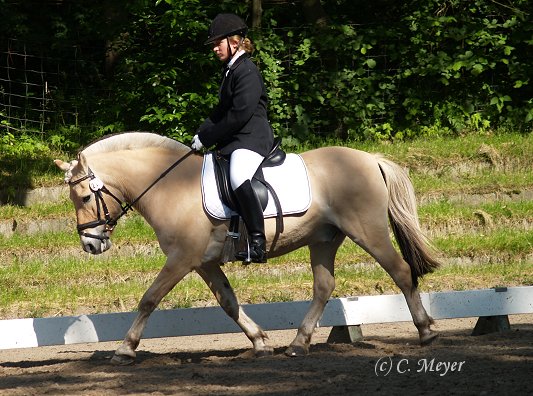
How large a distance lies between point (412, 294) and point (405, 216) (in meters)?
0.60

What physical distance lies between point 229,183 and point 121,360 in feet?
4.86

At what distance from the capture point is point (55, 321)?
767 centimetres

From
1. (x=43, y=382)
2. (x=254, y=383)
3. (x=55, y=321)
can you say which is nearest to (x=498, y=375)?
(x=254, y=383)

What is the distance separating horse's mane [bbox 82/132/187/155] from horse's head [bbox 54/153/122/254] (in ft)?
0.65

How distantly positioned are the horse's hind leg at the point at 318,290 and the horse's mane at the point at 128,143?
4.37ft

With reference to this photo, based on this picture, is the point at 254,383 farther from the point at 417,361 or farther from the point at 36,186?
the point at 36,186

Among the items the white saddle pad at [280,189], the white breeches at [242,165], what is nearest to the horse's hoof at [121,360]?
the white saddle pad at [280,189]

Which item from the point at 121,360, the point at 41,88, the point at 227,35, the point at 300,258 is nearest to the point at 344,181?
the point at 227,35

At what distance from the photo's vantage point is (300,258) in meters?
10.9

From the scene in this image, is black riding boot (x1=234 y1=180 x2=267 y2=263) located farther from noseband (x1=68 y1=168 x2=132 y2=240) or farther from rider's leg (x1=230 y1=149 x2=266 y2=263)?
noseband (x1=68 y1=168 x2=132 y2=240)

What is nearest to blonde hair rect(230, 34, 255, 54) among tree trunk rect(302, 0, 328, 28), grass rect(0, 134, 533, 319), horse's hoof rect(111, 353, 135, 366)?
horse's hoof rect(111, 353, 135, 366)

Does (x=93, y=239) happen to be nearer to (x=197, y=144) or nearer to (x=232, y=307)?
(x=197, y=144)

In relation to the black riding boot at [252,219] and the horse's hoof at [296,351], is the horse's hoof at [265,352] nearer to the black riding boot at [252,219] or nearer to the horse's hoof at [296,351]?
the horse's hoof at [296,351]

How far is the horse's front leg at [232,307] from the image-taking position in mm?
7605
